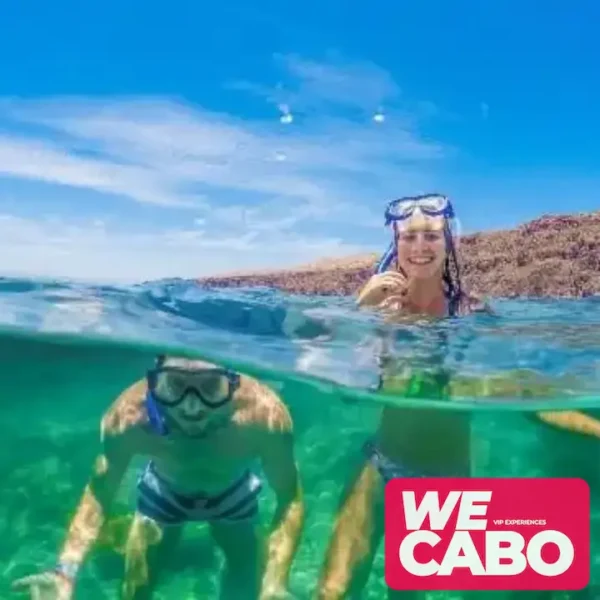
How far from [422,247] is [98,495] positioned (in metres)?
3.04

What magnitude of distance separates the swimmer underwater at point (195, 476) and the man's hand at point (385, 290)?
1455 millimetres

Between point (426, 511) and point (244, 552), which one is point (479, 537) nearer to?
point (426, 511)

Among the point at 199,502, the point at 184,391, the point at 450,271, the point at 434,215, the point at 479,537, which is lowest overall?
the point at 479,537

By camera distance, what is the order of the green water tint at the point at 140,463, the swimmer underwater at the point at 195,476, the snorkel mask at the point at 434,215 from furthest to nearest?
the green water tint at the point at 140,463 < the swimmer underwater at the point at 195,476 < the snorkel mask at the point at 434,215

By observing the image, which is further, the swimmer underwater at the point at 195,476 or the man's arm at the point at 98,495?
the swimmer underwater at the point at 195,476

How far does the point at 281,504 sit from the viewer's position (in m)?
5.56

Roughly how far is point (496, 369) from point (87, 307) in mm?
4148

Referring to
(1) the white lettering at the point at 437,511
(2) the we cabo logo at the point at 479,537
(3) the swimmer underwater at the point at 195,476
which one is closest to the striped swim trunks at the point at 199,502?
(3) the swimmer underwater at the point at 195,476

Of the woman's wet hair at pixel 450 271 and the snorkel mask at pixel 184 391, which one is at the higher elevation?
the woman's wet hair at pixel 450 271

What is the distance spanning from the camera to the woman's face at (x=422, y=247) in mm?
5301

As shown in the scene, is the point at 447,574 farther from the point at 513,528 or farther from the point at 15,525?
the point at 15,525

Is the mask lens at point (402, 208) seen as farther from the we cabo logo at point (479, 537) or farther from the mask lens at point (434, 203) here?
the we cabo logo at point (479, 537)

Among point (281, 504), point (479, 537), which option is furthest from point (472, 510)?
point (281, 504)

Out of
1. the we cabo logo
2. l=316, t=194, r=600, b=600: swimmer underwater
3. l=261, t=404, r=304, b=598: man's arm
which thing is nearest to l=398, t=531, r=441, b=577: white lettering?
the we cabo logo
